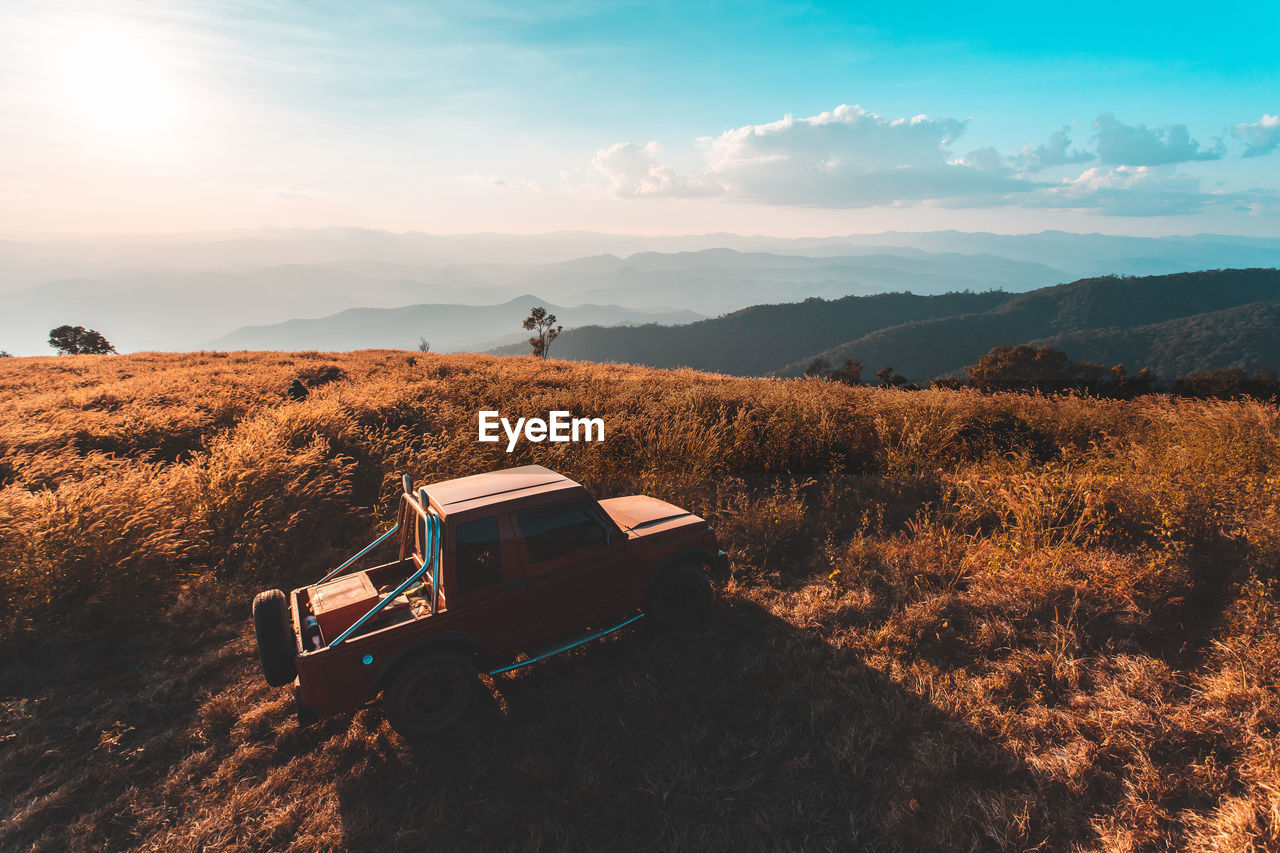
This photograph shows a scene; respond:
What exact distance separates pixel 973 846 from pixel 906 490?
566 cm

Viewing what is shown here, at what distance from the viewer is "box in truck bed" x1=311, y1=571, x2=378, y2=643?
4.32 meters

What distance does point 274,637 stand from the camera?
4.27 metres

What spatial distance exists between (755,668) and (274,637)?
13.8 ft

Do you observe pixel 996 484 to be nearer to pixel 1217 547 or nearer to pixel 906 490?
pixel 906 490

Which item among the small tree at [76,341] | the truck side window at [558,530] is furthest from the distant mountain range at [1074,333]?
the truck side window at [558,530]

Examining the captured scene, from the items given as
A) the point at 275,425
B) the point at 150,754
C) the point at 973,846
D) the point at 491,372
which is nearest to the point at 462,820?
the point at 150,754

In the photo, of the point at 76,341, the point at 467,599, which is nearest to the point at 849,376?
the point at 467,599

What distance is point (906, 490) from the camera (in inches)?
324

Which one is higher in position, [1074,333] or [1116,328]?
[1116,328]

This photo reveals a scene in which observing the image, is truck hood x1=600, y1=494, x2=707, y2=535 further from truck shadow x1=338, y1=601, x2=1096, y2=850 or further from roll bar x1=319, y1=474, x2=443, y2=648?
roll bar x1=319, y1=474, x2=443, y2=648

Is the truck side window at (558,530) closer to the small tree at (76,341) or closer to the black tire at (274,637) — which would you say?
the black tire at (274,637)

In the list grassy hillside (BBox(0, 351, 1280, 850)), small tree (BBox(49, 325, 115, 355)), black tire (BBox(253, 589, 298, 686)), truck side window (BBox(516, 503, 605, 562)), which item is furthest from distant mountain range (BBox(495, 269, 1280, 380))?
black tire (BBox(253, 589, 298, 686))

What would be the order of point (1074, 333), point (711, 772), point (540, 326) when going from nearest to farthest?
point (711, 772)
point (540, 326)
point (1074, 333)

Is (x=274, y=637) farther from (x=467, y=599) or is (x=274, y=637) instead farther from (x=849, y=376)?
(x=849, y=376)
